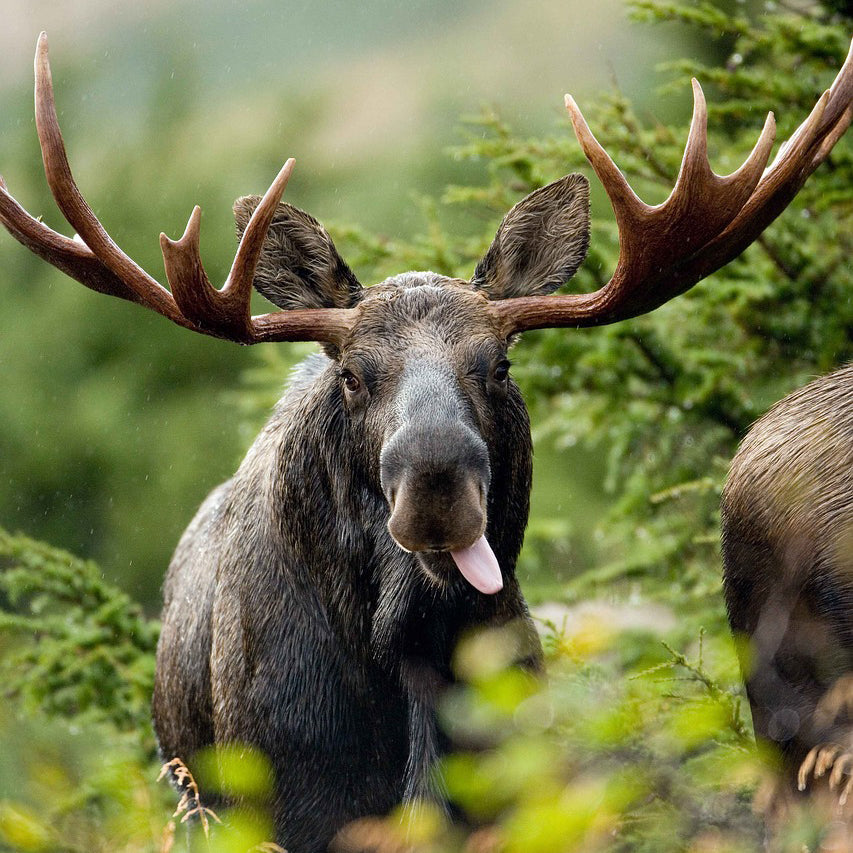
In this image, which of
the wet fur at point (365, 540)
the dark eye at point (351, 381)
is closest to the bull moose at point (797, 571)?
the wet fur at point (365, 540)

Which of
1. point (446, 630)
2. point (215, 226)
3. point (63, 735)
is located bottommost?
point (63, 735)

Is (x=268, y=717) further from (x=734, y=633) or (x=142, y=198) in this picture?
(x=142, y=198)

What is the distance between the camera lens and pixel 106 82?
21.9 metres

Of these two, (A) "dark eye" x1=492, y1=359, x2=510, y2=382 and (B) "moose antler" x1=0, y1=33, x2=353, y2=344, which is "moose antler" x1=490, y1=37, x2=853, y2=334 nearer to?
(A) "dark eye" x1=492, y1=359, x2=510, y2=382

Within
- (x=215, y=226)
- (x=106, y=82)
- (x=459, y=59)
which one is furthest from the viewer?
(x=459, y=59)

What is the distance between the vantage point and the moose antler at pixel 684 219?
170 inches

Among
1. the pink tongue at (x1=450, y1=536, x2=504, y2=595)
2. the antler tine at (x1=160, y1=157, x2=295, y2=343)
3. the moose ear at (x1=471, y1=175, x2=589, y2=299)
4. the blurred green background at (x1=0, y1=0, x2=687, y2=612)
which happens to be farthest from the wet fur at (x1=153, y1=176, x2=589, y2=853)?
the blurred green background at (x1=0, y1=0, x2=687, y2=612)

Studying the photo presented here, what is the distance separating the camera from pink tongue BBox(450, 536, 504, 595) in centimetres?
392

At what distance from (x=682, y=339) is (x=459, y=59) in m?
20.1

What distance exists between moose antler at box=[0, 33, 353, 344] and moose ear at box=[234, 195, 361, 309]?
0.43ft

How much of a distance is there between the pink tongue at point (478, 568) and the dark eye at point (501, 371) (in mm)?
602

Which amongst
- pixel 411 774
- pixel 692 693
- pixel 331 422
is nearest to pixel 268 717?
Answer: pixel 411 774

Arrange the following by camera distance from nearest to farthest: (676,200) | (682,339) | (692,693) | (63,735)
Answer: (676,200), (692,693), (682,339), (63,735)

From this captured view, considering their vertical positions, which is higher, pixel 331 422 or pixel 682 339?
pixel 331 422
